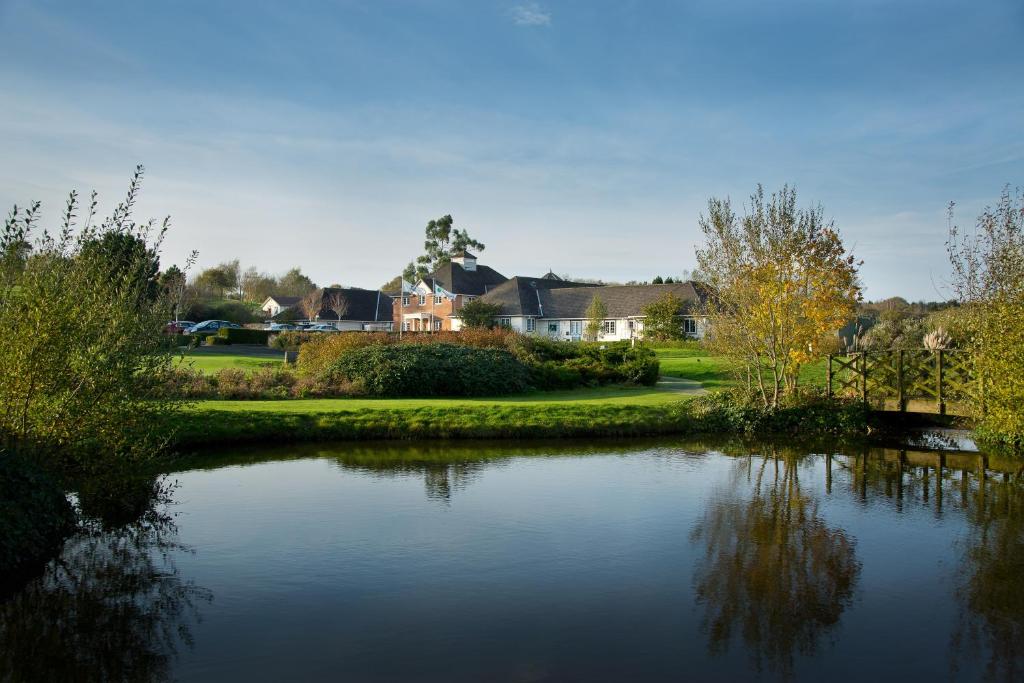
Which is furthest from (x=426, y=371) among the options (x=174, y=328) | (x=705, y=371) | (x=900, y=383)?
(x=174, y=328)

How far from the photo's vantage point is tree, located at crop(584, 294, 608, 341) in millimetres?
61125

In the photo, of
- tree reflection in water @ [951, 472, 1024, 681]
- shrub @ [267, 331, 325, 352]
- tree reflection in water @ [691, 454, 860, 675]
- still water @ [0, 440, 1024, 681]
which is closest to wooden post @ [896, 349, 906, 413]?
still water @ [0, 440, 1024, 681]

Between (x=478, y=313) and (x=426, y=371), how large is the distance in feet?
129

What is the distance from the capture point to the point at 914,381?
2264 cm

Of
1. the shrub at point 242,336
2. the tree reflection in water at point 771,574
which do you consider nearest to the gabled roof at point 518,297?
the shrub at point 242,336

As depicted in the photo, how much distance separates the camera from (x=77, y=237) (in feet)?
38.2

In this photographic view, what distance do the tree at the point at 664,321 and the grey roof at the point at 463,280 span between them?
23.3 metres

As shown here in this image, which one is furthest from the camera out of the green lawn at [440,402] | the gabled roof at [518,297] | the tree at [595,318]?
the gabled roof at [518,297]

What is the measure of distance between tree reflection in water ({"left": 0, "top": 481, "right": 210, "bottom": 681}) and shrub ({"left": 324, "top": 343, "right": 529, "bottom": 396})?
14747 millimetres

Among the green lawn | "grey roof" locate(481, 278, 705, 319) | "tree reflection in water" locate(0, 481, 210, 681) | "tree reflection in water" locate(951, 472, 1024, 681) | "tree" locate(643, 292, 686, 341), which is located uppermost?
"grey roof" locate(481, 278, 705, 319)

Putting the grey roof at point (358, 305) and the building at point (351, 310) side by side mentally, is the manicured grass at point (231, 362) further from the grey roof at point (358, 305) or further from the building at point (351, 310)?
the grey roof at point (358, 305)

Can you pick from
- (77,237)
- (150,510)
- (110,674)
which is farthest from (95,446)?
(110,674)

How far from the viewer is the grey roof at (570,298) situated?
65750 mm

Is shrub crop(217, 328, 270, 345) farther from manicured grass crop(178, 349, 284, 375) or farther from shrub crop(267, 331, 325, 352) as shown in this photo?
manicured grass crop(178, 349, 284, 375)
